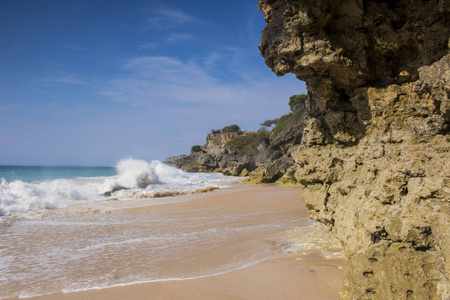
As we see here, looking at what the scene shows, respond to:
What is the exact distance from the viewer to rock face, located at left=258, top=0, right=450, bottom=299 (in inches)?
98.1

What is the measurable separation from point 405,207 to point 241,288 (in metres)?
Answer: 2.09

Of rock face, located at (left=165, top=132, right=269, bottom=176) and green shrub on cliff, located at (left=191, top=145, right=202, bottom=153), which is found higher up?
green shrub on cliff, located at (left=191, top=145, right=202, bottom=153)

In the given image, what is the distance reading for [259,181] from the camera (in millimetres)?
20984

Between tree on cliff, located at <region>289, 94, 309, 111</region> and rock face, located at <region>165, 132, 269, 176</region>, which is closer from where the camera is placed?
rock face, located at <region>165, 132, 269, 176</region>

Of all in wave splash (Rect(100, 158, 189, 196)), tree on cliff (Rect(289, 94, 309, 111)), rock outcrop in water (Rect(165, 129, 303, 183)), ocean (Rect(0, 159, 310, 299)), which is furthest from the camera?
tree on cliff (Rect(289, 94, 309, 111))

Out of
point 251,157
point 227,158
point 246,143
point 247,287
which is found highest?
point 246,143

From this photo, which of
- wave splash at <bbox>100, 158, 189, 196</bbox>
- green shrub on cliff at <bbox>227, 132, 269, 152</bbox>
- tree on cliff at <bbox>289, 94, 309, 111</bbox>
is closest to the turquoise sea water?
wave splash at <bbox>100, 158, 189, 196</bbox>

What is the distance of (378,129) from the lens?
3729 mm

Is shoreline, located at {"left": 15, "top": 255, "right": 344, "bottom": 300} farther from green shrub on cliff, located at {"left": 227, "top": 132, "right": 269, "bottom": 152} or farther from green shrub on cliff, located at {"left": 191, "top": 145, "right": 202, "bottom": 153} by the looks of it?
green shrub on cliff, located at {"left": 191, "top": 145, "right": 202, "bottom": 153}

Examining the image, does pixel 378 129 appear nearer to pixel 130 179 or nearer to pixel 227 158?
pixel 130 179

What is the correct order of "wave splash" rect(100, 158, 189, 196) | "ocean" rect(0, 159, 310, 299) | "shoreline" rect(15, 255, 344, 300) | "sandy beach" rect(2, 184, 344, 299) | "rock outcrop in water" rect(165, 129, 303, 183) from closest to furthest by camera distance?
"shoreline" rect(15, 255, 344, 300)
"sandy beach" rect(2, 184, 344, 299)
"ocean" rect(0, 159, 310, 299)
"wave splash" rect(100, 158, 189, 196)
"rock outcrop in water" rect(165, 129, 303, 183)

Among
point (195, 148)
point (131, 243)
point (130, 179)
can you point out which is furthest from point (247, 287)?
point (195, 148)

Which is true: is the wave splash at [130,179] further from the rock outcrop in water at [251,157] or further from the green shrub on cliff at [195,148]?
the green shrub on cliff at [195,148]

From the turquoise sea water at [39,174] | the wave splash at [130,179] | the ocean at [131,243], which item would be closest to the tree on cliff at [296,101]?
the wave splash at [130,179]
